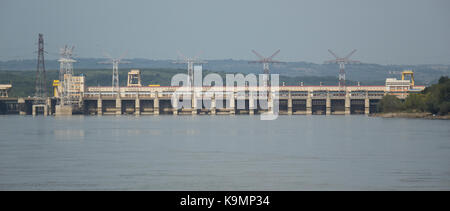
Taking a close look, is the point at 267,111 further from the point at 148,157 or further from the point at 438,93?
the point at 148,157

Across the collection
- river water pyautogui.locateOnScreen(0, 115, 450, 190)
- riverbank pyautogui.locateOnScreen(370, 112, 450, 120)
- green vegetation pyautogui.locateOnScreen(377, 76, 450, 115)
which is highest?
green vegetation pyautogui.locateOnScreen(377, 76, 450, 115)

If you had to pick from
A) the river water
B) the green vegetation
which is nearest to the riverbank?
the green vegetation

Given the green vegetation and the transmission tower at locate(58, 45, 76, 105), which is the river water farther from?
the transmission tower at locate(58, 45, 76, 105)

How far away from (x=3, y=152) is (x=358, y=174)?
26.8 m

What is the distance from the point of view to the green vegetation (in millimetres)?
121625

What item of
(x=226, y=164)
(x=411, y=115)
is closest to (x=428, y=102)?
(x=411, y=115)

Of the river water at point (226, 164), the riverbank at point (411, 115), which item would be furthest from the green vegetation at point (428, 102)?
the river water at point (226, 164)

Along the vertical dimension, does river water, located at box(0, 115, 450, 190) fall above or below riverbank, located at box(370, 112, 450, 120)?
below

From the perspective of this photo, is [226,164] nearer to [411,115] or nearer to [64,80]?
[411,115]

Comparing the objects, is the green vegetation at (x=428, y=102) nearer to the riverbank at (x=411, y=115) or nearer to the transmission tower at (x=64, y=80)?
the riverbank at (x=411, y=115)

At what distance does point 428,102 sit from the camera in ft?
419
